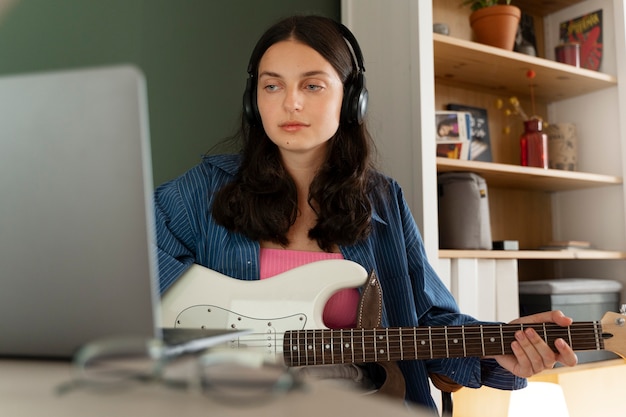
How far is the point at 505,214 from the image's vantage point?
249cm

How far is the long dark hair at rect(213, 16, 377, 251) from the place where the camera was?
1374 millimetres

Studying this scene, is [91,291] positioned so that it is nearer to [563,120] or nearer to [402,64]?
[402,64]

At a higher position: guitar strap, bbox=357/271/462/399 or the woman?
the woman

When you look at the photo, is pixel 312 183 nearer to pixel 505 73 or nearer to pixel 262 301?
pixel 262 301

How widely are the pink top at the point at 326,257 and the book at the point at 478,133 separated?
116 centimetres

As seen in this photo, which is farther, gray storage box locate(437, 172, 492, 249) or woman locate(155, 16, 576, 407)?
gray storage box locate(437, 172, 492, 249)

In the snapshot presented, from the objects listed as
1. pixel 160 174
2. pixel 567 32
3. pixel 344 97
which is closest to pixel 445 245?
pixel 344 97

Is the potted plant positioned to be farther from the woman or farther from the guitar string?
the guitar string

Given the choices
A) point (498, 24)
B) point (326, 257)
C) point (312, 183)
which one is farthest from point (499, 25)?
point (326, 257)

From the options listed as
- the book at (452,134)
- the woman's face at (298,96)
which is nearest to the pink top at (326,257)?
the woman's face at (298,96)

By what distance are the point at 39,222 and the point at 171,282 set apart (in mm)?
833

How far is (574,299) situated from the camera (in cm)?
206

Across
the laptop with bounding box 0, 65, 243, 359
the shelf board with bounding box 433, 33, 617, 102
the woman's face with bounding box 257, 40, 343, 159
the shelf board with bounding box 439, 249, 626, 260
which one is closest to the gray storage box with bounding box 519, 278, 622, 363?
the shelf board with bounding box 439, 249, 626, 260

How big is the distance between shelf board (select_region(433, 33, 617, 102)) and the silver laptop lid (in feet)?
5.37
